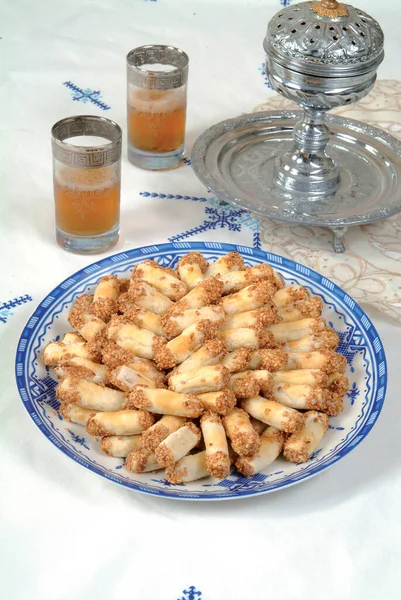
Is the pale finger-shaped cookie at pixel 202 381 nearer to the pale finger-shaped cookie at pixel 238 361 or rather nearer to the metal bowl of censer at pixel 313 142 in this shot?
the pale finger-shaped cookie at pixel 238 361

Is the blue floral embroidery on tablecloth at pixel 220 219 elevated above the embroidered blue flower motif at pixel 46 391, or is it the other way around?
the embroidered blue flower motif at pixel 46 391

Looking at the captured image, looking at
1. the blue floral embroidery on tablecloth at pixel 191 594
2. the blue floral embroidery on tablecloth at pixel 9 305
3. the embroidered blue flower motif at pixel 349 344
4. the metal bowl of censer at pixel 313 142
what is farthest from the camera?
the metal bowl of censer at pixel 313 142

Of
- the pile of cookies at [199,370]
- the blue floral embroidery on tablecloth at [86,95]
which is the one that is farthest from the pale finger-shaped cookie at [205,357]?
the blue floral embroidery on tablecloth at [86,95]

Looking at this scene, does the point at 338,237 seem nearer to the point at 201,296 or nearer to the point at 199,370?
the point at 201,296

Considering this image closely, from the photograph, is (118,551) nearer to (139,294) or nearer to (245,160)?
(139,294)

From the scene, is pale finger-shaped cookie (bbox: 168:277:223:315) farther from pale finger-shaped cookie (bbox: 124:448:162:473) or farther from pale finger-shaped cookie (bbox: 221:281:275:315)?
pale finger-shaped cookie (bbox: 124:448:162:473)

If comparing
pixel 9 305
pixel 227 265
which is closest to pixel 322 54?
pixel 227 265
